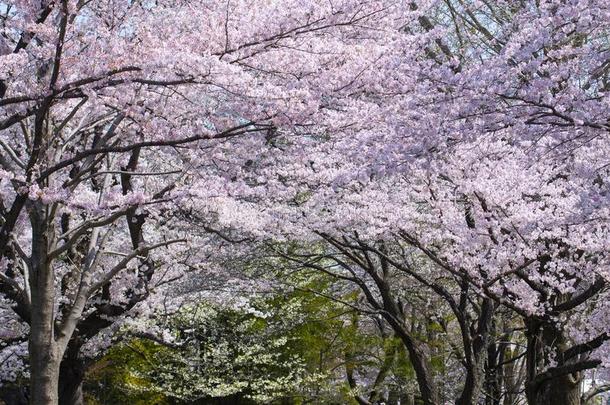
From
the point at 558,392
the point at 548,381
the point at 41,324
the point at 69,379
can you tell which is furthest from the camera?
the point at 69,379

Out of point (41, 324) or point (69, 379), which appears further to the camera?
point (69, 379)

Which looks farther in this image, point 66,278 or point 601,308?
point 66,278

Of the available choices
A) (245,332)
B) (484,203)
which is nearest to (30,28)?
(484,203)

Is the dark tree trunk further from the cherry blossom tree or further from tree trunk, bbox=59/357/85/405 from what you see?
tree trunk, bbox=59/357/85/405

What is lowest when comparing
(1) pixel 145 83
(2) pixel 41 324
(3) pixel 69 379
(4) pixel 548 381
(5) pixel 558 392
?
(5) pixel 558 392

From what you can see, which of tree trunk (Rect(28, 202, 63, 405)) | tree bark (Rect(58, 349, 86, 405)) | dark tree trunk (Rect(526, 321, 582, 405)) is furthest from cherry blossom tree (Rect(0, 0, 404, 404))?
dark tree trunk (Rect(526, 321, 582, 405))

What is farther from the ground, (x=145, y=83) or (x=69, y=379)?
(x=69, y=379)

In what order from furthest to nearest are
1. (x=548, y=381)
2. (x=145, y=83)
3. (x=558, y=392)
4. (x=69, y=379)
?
(x=69, y=379), (x=558, y=392), (x=548, y=381), (x=145, y=83)

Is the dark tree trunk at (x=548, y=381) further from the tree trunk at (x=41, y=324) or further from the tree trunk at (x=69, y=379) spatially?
the tree trunk at (x=69, y=379)

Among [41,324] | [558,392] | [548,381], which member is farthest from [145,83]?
[558,392]

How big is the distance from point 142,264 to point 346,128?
4691 millimetres

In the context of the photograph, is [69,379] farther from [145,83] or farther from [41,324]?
[145,83]

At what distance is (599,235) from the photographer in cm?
828

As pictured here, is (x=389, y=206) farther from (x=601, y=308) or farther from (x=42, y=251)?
(x=42, y=251)
